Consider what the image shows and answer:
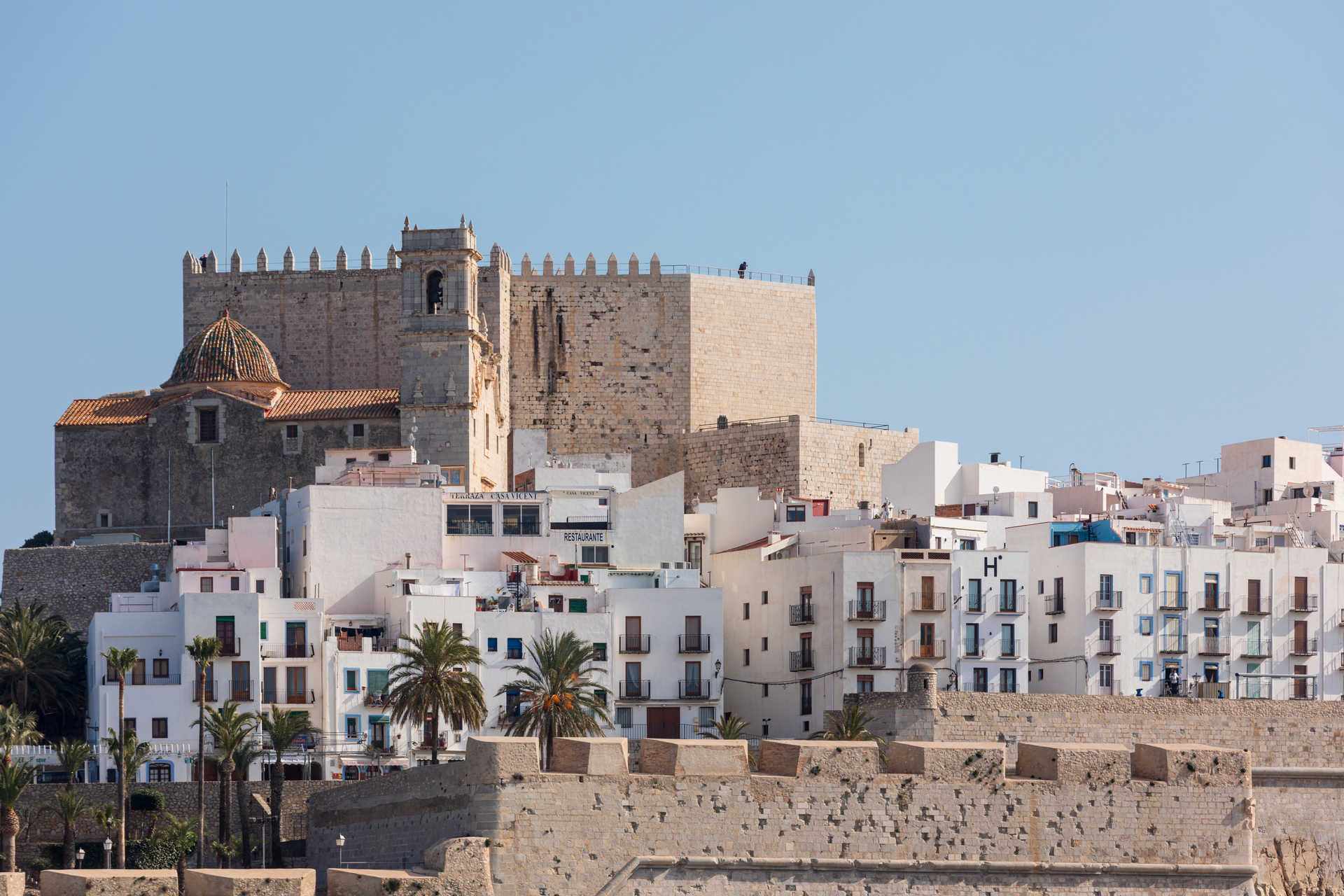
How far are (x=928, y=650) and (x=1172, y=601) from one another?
5531 mm

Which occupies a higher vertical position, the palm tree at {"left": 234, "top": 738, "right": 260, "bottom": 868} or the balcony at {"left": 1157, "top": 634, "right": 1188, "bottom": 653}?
the balcony at {"left": 1157, "top": 634, "right": 1188, "bottom": 653}

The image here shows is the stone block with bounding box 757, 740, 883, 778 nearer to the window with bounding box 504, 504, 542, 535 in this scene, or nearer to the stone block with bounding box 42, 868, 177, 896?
the stone block with bounding box 42, 868, 177, 896

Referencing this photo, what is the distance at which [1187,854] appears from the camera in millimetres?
39281

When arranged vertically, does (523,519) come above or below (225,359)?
below

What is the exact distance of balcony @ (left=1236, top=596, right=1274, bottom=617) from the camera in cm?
5534

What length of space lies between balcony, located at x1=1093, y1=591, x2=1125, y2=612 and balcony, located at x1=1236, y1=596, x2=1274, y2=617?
10.0 ft

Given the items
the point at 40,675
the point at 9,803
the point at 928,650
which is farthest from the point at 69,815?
the point at 928,650

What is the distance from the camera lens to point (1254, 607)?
2189 inches

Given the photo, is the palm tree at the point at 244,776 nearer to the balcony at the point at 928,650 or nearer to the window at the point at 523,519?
the window at the point at 523,519

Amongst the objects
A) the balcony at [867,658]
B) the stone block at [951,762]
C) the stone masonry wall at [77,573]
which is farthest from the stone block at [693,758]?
the stone masonry wall at [77,573]

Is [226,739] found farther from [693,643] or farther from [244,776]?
[693,643]

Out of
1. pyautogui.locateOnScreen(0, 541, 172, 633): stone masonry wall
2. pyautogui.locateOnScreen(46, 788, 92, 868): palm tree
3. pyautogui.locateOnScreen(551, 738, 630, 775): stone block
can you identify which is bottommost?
pyautogui.locateOnScreen(46, 788, 92, 868): palm tree

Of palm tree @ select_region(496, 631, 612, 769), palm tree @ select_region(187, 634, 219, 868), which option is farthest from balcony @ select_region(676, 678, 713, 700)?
palm tree @ select_region(187, 634, 219, 868)

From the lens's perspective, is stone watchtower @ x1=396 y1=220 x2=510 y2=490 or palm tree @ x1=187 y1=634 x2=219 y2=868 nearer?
palm tree @ x1=187 y1=634 x2=219 y2=868
